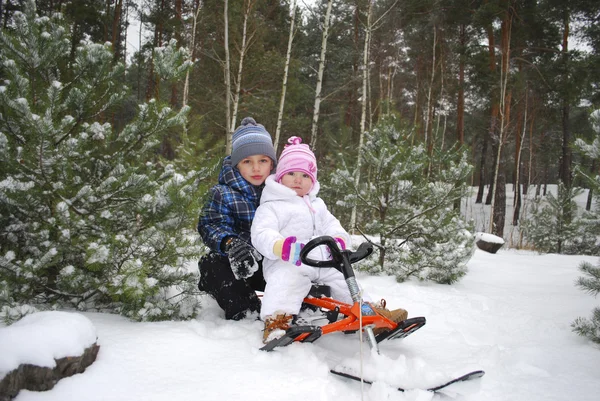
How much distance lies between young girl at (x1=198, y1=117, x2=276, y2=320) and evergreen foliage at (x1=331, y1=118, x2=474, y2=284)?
7.22ft

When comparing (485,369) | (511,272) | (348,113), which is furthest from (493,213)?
(485,369)

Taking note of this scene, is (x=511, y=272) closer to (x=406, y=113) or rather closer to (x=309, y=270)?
(x=309, y=270)

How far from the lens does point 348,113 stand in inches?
718

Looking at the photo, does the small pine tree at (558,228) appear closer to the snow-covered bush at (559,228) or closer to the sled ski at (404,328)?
the snow-covered bush at (559,228)

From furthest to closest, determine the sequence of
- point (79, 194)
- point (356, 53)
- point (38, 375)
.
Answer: point (356, 53), point (79, 194), point (38, 375)

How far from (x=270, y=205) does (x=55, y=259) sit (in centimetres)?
152

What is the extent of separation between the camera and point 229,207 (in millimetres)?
3016

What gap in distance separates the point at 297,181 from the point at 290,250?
30.8 inches

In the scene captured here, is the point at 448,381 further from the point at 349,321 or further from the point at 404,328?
the point at 349,321

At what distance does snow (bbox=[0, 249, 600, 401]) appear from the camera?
1.77 meters

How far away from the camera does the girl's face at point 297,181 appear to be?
9.52 feet

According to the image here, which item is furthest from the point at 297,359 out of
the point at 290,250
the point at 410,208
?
the point at 410,208

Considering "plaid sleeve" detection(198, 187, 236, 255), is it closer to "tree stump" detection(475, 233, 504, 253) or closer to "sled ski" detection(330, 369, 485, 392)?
"sled ski" detection(330, 369, 485, 392)

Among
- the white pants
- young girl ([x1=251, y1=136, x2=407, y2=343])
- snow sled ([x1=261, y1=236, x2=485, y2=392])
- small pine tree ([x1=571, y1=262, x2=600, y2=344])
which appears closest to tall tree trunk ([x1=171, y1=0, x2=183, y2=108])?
young girl ([x1=251, y1=136, x2=407, y2=343])
